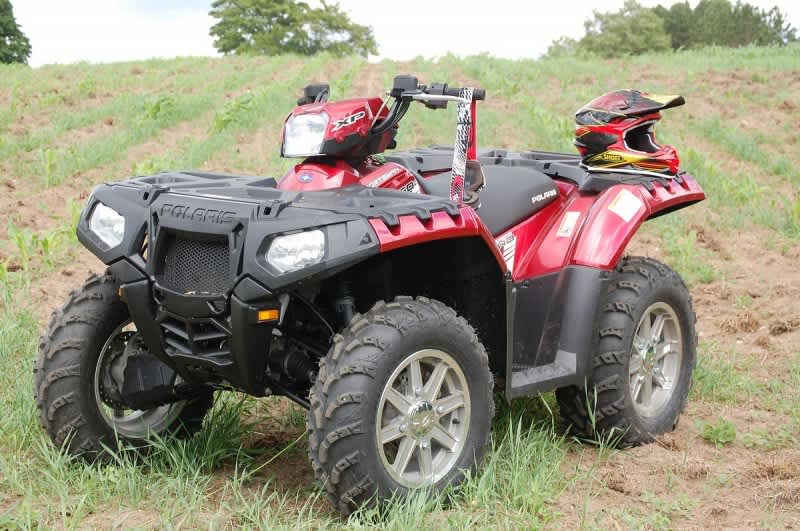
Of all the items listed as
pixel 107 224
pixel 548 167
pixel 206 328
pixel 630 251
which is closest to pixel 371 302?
pixel 206 328

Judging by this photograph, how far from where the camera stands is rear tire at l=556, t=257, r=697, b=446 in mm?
4078

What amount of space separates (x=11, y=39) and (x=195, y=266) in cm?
3977

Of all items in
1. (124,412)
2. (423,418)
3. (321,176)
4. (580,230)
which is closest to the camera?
(423,418)

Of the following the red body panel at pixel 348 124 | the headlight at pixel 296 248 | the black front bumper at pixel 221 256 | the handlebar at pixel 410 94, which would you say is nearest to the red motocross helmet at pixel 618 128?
the handlebar at pixel 410 94

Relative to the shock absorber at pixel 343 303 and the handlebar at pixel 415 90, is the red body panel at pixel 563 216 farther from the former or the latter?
the shock absorber at pixel 343 303

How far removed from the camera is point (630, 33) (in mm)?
54188

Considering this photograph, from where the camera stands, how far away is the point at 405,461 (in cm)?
321

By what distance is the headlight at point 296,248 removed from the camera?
2.92 meters

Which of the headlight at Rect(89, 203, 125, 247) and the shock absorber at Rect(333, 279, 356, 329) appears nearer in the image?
the shock absorber at Rect(333, 279, 356, 329)

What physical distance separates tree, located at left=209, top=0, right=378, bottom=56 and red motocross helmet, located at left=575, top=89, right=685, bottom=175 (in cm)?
3720

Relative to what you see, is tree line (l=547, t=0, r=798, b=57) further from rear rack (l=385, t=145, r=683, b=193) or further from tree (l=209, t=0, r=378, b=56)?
rear rack (l=385, t=145, r=683, b=193)

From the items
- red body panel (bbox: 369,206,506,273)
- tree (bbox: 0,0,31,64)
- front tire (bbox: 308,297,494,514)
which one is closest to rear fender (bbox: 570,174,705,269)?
red body panel (bbox: 369,206,506,273)

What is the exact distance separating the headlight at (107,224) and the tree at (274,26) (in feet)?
125

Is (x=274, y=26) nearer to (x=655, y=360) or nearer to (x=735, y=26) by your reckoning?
(x=735, y=26)
